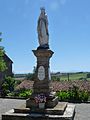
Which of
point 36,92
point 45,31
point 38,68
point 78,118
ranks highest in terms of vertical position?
point 45,31

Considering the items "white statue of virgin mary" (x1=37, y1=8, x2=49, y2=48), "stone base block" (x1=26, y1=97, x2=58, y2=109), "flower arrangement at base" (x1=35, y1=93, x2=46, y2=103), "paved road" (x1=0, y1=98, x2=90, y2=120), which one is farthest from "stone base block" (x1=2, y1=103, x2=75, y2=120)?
"white statue of virgin mary" (x1=37, y1=8, x2=49, y2=48)

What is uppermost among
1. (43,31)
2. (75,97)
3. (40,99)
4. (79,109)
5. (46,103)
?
(43,31)

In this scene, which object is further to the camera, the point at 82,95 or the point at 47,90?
the point at 82,95

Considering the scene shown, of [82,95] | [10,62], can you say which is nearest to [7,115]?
[82,95]

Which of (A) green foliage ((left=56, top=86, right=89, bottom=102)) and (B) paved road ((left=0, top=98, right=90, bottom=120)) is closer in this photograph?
(B) paved road ((left=0, top=98, right=90, bottom=120))

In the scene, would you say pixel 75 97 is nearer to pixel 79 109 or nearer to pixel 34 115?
pixel 79 109

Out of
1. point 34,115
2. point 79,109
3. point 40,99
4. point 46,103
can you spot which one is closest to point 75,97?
point 79,109

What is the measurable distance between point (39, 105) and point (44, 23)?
429 centimetres

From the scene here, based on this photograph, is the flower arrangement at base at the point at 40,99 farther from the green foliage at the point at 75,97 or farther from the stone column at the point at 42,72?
the green foliage at the point at 75,97

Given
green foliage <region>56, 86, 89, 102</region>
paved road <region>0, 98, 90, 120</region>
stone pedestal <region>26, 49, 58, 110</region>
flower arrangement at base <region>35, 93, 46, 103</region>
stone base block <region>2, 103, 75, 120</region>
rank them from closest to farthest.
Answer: stone base block <region>2, 103, 75, 120</region>
flower arrangement at base <region>35, 93, 46, 103</region>
stone pedestal <region>26, 49, 58, 110</region>
paved road <region>0, 98, 90, 120</region>
green foliage <region>56, 86, 89, 102</region>

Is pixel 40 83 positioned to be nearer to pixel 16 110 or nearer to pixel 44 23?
pixel 16 110

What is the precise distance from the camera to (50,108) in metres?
16.0

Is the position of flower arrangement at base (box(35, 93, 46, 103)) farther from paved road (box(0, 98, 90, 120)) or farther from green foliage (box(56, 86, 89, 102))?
green foliage (box(56, 86, 89, 102))

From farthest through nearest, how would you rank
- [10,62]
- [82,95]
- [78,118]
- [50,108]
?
[10,62] → [82,95] → [78,118] → [50,108]
